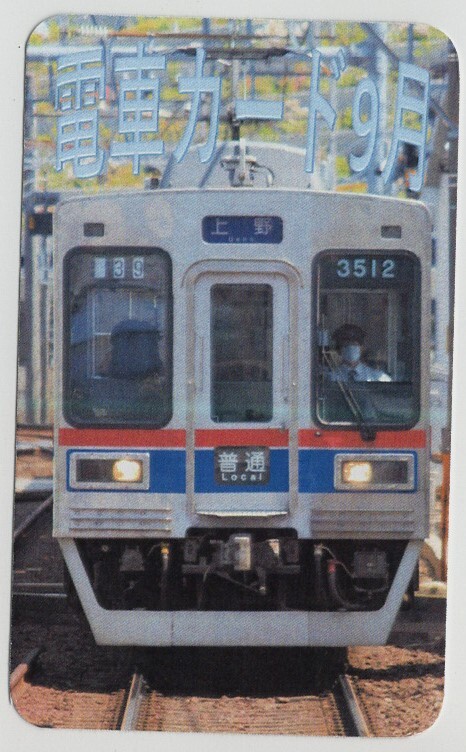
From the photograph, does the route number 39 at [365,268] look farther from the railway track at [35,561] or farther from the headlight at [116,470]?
the railway track at [35,561]

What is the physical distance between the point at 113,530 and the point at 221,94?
1.44 metres

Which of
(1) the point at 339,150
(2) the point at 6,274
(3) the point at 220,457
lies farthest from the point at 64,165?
(3) the point at 220,457

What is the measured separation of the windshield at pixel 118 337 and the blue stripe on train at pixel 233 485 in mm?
183

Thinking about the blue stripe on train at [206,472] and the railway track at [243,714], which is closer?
the railway track at [243,714]

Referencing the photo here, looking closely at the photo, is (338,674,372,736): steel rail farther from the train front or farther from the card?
the train front

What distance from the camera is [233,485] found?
12.7ft

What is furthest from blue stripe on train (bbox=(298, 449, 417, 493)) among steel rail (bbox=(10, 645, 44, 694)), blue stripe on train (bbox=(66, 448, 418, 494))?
steel rail (bbox=(10, 645, 44, 694))

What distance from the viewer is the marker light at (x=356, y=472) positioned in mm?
3732

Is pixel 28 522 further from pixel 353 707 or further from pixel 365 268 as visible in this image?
pixel 365 268

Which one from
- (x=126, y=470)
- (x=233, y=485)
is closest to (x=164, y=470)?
(x=126, y=470)

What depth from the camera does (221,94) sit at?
135 inches

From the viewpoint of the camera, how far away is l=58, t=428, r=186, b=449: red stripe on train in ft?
12.7

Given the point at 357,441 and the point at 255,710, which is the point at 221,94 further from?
the point at 255,710

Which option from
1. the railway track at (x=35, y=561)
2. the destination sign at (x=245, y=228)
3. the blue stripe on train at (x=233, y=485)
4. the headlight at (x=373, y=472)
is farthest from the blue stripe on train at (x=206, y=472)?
the destination sign at (x=245, y=228)
